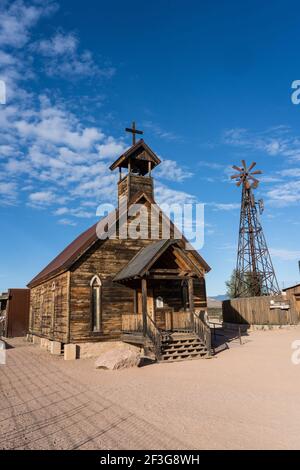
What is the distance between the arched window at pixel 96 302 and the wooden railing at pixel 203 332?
4886 mm

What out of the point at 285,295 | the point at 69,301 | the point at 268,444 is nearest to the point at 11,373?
the point at 69,301

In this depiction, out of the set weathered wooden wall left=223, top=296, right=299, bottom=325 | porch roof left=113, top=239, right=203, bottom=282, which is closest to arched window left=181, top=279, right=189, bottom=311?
porch roof left=113, top=239, right=203, bottom=282

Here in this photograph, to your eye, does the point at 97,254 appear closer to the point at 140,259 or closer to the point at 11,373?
the point at 140,259

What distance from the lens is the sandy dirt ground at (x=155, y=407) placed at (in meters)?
6.27

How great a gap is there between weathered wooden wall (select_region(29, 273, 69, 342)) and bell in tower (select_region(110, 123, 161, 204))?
6528 mm

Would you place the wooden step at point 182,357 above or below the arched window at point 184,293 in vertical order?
below

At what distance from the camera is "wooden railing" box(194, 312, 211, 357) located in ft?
53.6

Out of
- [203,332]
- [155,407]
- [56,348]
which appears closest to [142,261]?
[203,332]

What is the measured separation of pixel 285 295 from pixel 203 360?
59.7 ft

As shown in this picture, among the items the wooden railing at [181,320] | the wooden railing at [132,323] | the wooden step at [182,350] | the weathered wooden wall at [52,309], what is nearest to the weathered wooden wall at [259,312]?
the wooden railing at [181,320]

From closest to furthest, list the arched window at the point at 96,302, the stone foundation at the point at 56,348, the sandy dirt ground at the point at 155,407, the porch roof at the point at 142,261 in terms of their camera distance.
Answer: the sandy dirt ground at the point at 155,407 → the porch roof at the point at 142,261 → the arched window at the point at 96,302 → the stone foundation at the point at 56,348

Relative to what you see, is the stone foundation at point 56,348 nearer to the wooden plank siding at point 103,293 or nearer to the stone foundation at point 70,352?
the wooden plank siding at point 103,293

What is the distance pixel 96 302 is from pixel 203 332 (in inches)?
221

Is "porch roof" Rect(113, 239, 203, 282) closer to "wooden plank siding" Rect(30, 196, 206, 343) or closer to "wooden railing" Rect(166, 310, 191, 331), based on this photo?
"wooden plank siding" Rect(30, 196, 206, 343)
